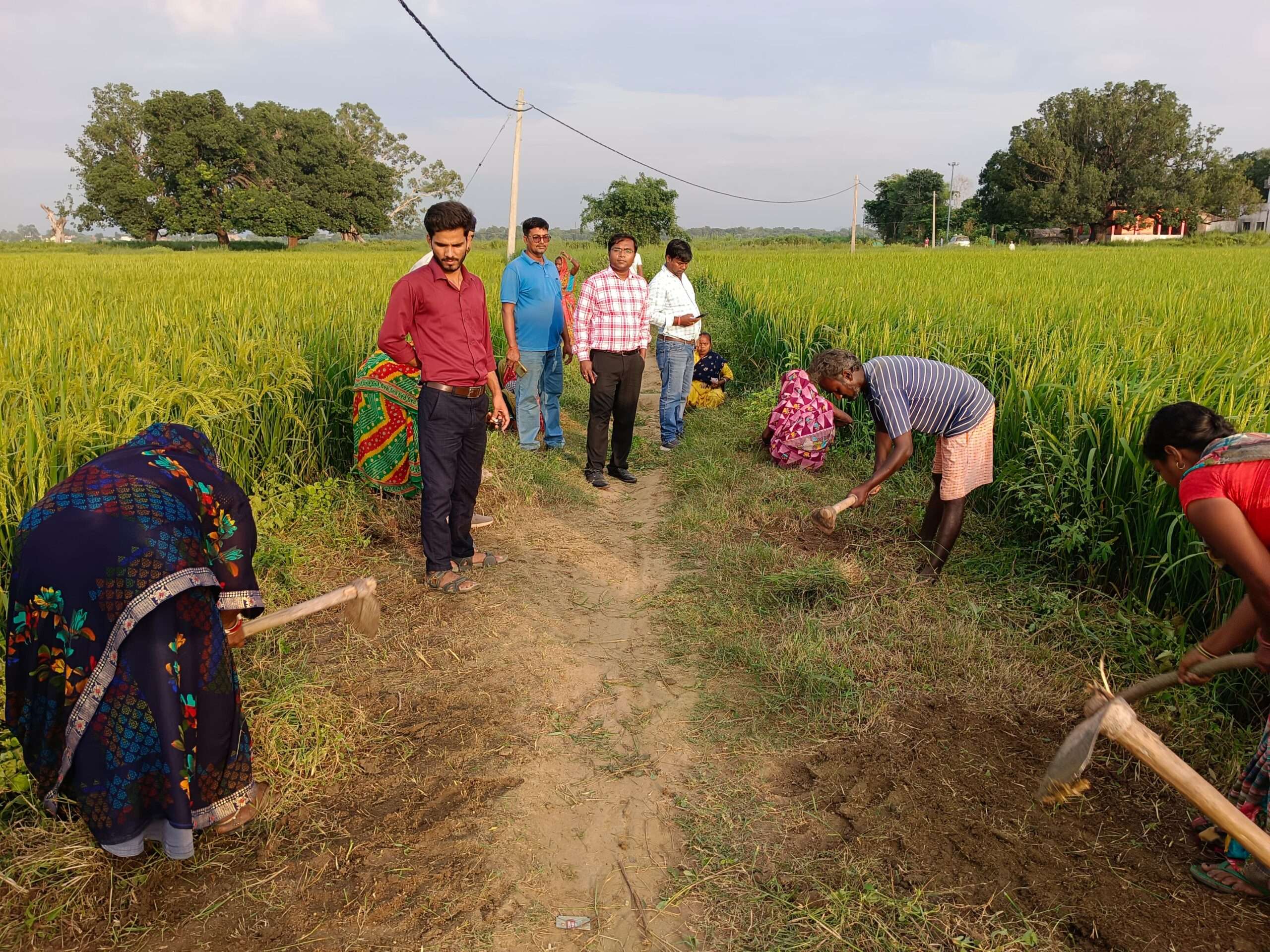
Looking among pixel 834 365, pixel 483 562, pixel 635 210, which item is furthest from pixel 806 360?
pixel 635 210

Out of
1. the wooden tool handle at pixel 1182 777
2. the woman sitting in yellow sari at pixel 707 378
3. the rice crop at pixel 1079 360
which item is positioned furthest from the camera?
the woman sitting in yellow sari at pixel 707 378

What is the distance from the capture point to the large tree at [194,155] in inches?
1460

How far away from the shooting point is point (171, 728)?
74.2 inches

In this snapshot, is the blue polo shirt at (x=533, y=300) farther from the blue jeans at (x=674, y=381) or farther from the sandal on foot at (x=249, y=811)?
the sandal on foot at (x=249, y=811)

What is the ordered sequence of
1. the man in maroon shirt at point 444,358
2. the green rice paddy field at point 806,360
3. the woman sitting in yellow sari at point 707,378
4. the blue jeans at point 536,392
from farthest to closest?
the woman sitting in yellow sari at point 707,378 → the blue jeans at point 536,392 → the man in maroon shirt at point 444,358 → the green rice paddy field at point 806,360

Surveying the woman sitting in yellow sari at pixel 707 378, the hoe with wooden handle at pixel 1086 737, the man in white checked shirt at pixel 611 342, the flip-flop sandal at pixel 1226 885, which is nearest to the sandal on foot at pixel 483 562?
the man in white checked shirt at pixel 611 342

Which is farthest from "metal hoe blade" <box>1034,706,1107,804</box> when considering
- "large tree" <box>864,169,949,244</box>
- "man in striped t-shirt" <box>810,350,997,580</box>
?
"large tree" <box>864,169,949,244</box>

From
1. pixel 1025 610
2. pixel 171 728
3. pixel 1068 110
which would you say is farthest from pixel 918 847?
pixel 1068 110

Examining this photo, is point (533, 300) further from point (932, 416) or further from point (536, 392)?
point (932, 416)

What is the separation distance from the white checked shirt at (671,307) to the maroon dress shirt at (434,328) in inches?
111

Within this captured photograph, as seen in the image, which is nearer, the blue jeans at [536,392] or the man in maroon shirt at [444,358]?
the man in maroon shirt at [444,358]

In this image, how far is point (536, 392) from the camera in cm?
598

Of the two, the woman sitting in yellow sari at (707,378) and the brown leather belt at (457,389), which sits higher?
the brown leather belt at (457,389)

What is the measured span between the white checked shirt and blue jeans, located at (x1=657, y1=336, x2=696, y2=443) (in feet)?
0.23
